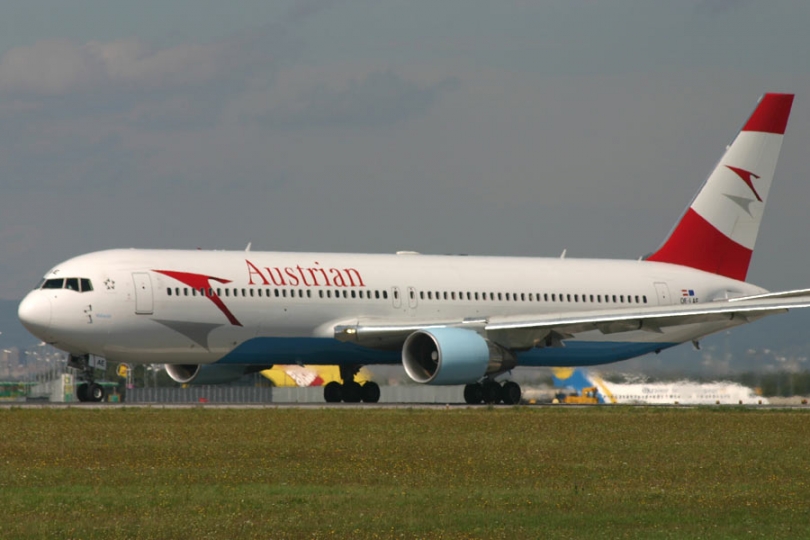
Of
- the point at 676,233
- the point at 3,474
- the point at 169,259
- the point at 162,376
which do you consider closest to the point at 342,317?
the point at 169,259

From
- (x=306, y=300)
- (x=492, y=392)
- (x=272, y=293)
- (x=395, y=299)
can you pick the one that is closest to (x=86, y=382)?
(x=272, y=293)

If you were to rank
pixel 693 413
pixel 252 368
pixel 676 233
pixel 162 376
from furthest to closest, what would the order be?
pixel 162 376 < pixel 676 233 < pixel 252 368 < pixel 693 413

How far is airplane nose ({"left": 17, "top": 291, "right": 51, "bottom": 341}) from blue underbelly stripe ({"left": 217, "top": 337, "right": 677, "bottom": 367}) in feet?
16.1

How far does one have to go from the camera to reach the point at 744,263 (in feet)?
159

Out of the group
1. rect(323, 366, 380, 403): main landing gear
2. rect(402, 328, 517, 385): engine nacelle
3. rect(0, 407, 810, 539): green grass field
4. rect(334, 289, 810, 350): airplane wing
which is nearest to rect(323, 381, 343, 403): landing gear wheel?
rect(323, 366, 380, 403): main landing gear

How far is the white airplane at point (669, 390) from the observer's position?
4453 centimetres

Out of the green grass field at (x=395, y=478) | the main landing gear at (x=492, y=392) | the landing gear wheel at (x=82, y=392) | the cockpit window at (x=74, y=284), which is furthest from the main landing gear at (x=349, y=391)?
the green grass field at (x=395, y=478)

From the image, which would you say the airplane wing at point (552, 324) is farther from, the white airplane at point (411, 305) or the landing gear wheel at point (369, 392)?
the landing gear wheel at point (369, 392)

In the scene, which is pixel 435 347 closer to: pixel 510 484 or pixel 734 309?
pixel 734 309

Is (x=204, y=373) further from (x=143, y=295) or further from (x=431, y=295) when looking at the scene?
(x=431, y=295)

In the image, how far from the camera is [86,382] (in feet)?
122

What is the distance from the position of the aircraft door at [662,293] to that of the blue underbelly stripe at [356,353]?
1458 millimetres

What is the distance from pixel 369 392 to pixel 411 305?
11.9ft

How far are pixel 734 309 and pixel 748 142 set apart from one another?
1034 centimetres
